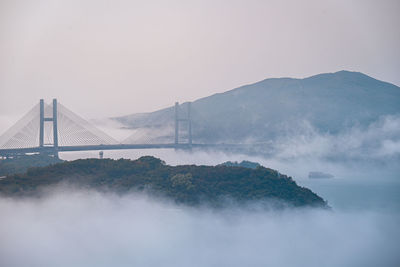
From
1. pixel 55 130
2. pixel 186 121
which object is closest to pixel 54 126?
pixel 55 130

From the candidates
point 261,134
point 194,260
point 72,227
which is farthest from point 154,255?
point 261,134

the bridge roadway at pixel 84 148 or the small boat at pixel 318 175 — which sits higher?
the bridge roadway at pixel 84 148

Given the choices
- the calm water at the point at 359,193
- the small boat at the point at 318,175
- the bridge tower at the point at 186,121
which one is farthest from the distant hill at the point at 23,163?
the small boat at the point at 318,175

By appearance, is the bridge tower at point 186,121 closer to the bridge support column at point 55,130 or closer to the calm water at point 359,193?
the calm water at point 359,193

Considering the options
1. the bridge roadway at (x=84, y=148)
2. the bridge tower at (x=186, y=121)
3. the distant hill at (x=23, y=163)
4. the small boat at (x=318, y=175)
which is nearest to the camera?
the bridge roadway at (x=84, y=148)

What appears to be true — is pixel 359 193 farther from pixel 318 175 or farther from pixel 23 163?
pixel 23 163

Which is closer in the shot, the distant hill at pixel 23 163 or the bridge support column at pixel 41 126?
the distant hill at pixel 23 163

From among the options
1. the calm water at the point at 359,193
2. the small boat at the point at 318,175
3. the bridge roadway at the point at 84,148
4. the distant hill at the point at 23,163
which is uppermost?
the bridge roadway at the point at 84,148

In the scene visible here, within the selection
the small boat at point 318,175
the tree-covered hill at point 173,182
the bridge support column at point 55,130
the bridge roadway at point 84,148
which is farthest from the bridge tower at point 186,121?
the tree-covered hill at point 173,182

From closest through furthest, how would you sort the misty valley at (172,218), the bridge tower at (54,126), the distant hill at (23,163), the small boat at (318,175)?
the misty valley at (172,218) → the distant hill at (23,163) → the bridge tower at (54,126) → the small boat at (318,175)
